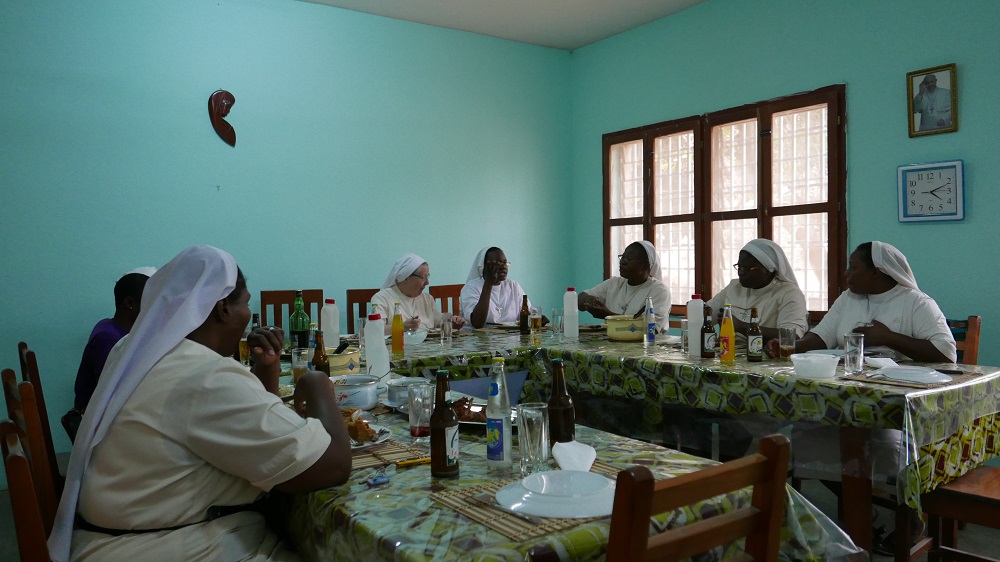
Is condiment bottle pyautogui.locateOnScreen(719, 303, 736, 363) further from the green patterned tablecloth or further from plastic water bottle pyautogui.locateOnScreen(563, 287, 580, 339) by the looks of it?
the green patterned tablecloth

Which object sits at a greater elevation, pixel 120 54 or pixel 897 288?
pixel 120 54

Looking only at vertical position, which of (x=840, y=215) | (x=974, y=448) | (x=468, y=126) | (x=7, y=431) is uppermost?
(x=468, y=126)

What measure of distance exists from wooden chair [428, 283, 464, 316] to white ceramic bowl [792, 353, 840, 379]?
2698mm

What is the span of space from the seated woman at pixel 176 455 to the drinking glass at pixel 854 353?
6.27ft

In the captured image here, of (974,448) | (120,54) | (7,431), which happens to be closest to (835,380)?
(974,448)

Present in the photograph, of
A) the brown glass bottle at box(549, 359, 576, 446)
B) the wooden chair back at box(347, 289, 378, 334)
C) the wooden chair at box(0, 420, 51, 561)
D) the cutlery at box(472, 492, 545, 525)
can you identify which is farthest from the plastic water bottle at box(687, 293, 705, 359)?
the wooden chair at box(0, 420, 51, 561)

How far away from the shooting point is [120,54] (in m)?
4.30

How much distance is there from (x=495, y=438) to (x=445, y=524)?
0.31 m

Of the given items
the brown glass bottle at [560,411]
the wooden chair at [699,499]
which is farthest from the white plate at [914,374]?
the wooden chair at [699,499]

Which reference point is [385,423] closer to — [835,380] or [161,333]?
[161,333]

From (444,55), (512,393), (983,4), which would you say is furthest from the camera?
(444,55)

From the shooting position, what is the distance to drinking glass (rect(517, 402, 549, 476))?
59.3 inches

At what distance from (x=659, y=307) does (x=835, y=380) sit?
6.38 feet

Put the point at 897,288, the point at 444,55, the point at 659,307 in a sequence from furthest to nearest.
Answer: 1. the point at 444,55
2. the point at 659,307
3. the point at 897,288
